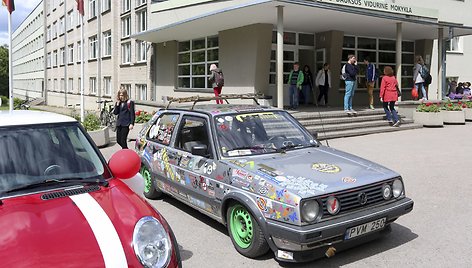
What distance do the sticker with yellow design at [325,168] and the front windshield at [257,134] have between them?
0.65 metres

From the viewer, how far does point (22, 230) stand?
2.62 m

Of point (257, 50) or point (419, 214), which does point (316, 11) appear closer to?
point (257, 50)

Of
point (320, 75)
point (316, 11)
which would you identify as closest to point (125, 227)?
point (316, 11)

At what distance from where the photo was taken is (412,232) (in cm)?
518

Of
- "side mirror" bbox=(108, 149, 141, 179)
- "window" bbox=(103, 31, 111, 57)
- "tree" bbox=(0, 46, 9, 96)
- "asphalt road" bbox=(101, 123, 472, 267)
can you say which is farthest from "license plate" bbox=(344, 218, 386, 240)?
"tree" bbox=(0, 46, 9, 96)

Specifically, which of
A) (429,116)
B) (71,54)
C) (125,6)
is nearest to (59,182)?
(429,116)

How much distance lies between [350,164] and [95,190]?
278 cm

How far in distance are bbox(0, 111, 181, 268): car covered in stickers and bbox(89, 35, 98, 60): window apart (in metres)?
32.0

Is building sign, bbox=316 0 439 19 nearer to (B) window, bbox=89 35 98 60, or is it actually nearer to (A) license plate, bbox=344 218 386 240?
(A) license plate, bbox=344 218 386 240

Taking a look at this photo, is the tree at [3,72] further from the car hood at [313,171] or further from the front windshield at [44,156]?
the car hood at [313,171]

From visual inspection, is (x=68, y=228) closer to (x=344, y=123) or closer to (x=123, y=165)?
(x=123, y=165)

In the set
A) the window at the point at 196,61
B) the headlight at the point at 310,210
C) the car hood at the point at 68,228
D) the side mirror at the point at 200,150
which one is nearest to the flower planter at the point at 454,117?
the window at the point at 196,61

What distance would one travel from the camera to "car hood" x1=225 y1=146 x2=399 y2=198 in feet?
13.5

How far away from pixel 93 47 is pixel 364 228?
3430 cm
